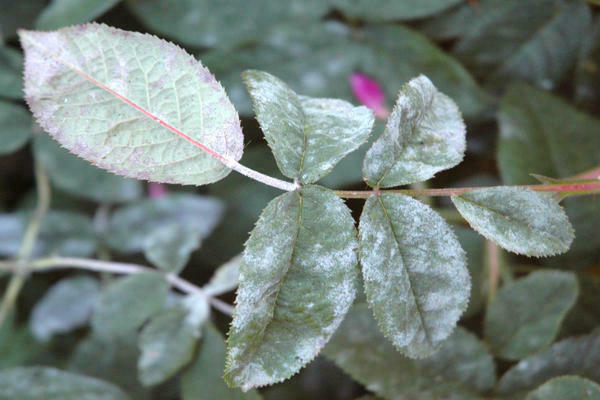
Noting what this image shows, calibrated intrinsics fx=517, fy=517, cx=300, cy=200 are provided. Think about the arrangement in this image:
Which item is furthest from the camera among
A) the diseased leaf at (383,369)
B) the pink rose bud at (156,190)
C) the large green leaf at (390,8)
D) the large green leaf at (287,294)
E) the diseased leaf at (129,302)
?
the pink rose bud at (156,190)

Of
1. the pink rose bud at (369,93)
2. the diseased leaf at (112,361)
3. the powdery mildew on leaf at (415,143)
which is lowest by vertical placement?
the diseased leaf at (112,361)

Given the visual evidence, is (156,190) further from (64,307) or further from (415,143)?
(415,143)

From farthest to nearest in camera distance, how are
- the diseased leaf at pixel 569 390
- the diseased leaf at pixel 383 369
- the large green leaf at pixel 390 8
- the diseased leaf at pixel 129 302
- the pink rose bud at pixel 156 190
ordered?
1. the pink rose bud at pixel 156 190
2. the large green leaf at pixel 390 8
3. the diseased leaf at pixel 129 302
4. the diseased leaf at pixel 383 369
5. the diseased leaf at pixel 569 390

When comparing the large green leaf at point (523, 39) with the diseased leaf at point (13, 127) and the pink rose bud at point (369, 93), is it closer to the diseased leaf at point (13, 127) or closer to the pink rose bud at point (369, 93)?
the pink rose bud at point (369, 93)

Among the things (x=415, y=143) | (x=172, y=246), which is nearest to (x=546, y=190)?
(x=415, y=143)

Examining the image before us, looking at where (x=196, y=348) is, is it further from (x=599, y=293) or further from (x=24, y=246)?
(x=599, y=293)

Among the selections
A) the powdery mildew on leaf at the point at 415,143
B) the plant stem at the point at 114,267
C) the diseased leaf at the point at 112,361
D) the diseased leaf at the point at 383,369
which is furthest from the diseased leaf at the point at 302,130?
the diseased leaf at the point at 112,361
